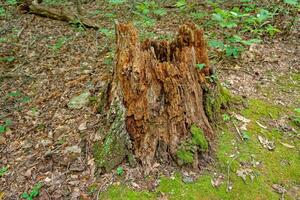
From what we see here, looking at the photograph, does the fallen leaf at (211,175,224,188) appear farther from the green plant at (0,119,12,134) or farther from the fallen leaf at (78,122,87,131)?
the green plant at (0,119,12,134)

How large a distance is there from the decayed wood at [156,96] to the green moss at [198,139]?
0.17 feet

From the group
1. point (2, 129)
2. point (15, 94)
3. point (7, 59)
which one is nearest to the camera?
point (2, 129)

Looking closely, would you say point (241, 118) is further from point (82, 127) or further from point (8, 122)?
point (8, 122)

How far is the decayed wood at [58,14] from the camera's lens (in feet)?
23.2

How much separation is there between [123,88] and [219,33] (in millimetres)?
3880

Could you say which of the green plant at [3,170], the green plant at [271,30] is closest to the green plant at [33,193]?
the green plant at [3,170]

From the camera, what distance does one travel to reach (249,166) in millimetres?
2855

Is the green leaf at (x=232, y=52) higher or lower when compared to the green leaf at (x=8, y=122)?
higher

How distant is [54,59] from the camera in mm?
5699

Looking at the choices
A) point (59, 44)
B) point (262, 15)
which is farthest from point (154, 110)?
point (59, 44)

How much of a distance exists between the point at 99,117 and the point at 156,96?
1.05 meters

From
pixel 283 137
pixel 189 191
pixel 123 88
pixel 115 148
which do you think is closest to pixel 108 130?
pixel 115 148

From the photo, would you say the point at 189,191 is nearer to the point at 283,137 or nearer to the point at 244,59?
the point at 283,137

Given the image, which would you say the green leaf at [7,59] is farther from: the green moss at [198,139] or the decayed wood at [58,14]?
the green moss at [198,139]
